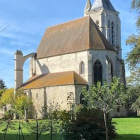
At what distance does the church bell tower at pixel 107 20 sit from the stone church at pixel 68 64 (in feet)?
37.5

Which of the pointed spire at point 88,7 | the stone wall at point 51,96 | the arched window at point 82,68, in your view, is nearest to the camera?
the stone wall at point 51,96

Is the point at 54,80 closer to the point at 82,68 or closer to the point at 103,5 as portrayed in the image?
the point at 82,68

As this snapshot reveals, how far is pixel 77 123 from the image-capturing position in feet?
50.4

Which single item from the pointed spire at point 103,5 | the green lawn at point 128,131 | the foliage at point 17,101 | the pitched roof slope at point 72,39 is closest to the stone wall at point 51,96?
the foliage at point 17,101

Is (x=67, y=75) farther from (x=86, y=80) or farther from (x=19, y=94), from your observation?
(x=19, y=94)

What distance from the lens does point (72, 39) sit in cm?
4966

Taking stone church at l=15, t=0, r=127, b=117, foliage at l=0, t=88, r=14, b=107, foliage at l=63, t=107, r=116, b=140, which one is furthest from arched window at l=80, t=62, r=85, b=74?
foliage at l=63, t=107, r=116, b=140

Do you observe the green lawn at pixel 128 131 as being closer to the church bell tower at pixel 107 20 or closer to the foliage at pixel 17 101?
the foliage at pixel 17 101

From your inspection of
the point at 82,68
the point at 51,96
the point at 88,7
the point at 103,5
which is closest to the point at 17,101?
the point at 51,96

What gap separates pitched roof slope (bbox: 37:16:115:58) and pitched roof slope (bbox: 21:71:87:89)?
3.51 m

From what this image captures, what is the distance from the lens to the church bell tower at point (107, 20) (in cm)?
6253

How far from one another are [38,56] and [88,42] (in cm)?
1128

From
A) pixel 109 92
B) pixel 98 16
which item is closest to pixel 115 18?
pixel 98 16

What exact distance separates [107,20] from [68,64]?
18.4 metres
